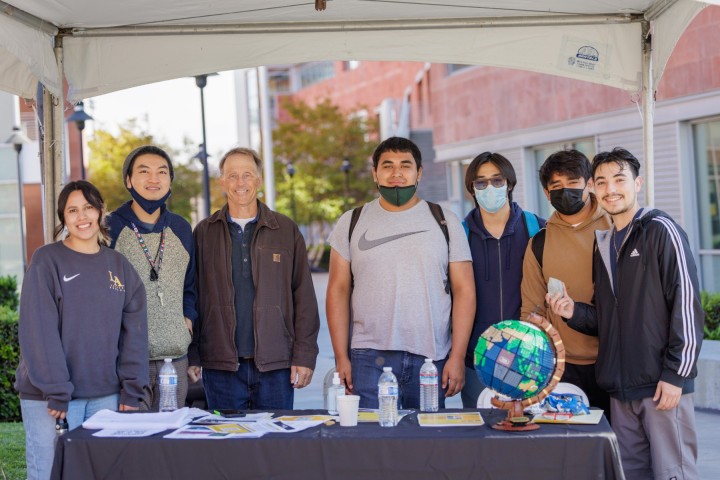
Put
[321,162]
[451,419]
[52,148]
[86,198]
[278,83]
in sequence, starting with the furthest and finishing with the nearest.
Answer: [278,83] → [321,162] → [52,148] → [86,198] → [451,419]

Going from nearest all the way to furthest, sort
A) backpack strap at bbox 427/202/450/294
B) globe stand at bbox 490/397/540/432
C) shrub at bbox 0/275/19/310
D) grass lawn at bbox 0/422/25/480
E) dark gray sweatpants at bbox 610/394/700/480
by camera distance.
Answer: globe stand at bbox 490/397/540/432 < dark gray sweatpants at bbox 610/394/700/480 < backpack strap at bbox 427/202/450/294 < grass lawn at bbox 0/422/25/480 < shrub at bbox 0/275/19/310

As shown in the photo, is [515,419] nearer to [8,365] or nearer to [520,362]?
[520,362]

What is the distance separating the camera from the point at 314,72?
7412 cm

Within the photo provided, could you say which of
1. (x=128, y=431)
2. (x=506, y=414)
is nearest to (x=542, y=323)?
(x=506, y=414)

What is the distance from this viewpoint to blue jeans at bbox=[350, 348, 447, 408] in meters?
5.43

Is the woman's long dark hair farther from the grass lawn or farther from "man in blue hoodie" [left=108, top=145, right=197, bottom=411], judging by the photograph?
the grass lawn

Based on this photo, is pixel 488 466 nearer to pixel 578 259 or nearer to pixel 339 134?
pixel 578 259

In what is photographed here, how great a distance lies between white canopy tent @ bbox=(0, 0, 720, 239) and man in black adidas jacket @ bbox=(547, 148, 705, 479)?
1.78 metres

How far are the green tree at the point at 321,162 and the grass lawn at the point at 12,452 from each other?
120 ft

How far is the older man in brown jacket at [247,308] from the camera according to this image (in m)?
5.65

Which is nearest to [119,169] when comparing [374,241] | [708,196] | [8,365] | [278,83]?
[708,196]

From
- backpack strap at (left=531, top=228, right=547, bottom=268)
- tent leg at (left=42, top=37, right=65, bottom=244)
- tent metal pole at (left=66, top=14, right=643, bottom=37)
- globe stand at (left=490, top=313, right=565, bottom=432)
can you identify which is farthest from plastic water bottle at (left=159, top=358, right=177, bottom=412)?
tent metal pole at (left=66, top=14, right=643, bottom=37)

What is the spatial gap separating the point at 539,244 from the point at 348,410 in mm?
1601

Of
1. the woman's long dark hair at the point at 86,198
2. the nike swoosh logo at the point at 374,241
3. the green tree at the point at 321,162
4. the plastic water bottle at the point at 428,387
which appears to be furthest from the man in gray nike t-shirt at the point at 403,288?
the green tree at the point at 321,162
